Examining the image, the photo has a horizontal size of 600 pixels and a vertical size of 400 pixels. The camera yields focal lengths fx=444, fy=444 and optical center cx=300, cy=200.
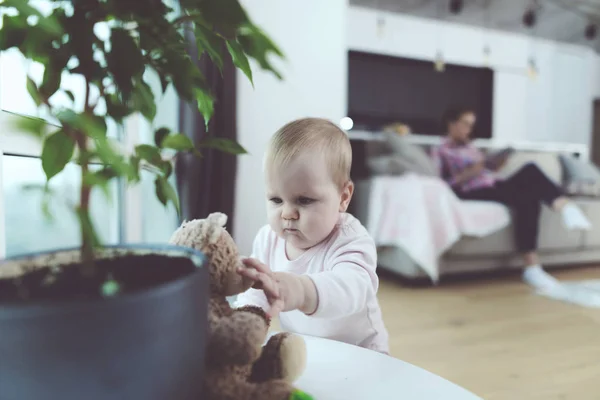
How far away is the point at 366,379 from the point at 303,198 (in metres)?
0.29

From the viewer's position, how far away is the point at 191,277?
246 millimetres

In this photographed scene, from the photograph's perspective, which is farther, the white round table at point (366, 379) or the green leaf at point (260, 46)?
the white round table at point (366, 379)

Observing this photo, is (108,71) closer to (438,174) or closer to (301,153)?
(301,153)

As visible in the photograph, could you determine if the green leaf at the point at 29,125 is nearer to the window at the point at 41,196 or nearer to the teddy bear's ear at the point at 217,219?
the window at the point at 41,196

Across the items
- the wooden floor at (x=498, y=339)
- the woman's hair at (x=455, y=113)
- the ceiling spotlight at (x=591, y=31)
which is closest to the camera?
the wooden floor at (x=498, y=339)

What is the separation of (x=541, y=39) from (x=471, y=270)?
5600 millimetres

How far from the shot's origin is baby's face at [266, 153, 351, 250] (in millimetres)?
625

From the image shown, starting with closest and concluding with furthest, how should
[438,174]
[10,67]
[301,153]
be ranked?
[301,153]
[10,67]
[438,174]

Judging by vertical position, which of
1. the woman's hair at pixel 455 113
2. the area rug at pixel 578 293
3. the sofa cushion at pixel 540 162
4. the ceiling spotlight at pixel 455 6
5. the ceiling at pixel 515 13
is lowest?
the area rug at pixel 578 293

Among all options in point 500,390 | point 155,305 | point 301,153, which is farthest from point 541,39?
point 155,305

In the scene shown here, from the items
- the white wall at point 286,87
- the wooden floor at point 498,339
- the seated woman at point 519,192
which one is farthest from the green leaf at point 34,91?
the seated woman at point 519,192

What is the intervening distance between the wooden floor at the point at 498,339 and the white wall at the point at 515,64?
4.07 m

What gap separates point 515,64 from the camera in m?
6.51

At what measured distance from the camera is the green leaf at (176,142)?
0.31 metres
